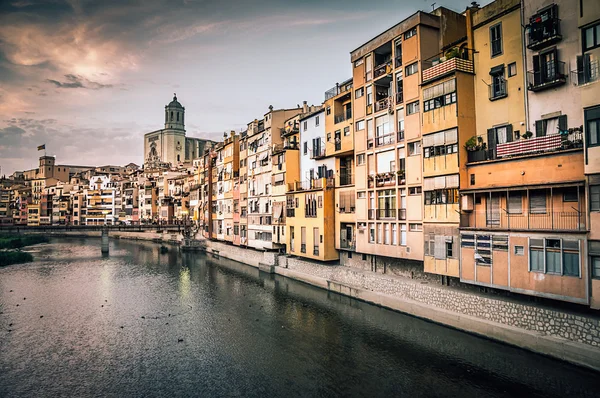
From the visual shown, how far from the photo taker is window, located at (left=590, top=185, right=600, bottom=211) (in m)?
18.4

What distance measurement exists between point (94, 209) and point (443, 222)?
12701 centimetres

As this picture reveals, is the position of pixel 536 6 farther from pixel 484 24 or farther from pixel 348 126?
pixel 348 126

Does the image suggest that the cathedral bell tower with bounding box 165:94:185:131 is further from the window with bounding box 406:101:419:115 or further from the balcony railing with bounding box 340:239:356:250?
the window with bounding box 406:101:419:115

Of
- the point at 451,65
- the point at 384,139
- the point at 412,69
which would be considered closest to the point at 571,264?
the point at 451,65

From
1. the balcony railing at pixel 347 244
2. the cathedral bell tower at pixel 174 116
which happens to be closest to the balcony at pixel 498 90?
the balcony railing at pixel 347 244

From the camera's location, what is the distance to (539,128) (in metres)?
22.4

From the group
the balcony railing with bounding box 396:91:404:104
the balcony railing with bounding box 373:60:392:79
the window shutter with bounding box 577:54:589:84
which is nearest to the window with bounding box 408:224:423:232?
the balcony railing with bounding box 396:91:404:104

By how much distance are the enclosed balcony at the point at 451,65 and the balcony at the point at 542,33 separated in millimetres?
3861

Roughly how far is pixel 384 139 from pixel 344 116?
23.3 ft

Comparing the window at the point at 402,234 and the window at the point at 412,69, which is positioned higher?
the window at the point at 412,69

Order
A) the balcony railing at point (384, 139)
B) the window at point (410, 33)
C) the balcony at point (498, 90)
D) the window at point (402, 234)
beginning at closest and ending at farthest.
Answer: the balcony at point (498, 90) → the window at point (410, 33) → the window at point (402, 234) → the balcony railing at point (384, 139)

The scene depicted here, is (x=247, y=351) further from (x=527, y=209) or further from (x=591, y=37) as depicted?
(x=591, y=37)

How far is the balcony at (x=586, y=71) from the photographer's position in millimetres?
19062

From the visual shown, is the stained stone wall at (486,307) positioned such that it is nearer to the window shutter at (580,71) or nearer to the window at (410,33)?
the window shutter at (580,71)
